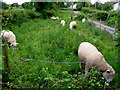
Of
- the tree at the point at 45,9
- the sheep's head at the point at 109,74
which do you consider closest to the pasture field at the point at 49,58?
the sheep's head at the point at 109,74

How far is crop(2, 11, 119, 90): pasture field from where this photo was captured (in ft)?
12.2

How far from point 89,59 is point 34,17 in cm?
426

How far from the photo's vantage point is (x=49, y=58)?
5258 mm

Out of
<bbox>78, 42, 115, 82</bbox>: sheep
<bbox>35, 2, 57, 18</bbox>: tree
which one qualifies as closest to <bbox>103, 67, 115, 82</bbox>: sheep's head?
<bbox>78, 42, 115, 82</bbox>: sheep

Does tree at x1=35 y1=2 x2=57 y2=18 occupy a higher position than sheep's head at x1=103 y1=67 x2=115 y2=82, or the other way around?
tree at x1=35 y1=2 x2=57 y2=18

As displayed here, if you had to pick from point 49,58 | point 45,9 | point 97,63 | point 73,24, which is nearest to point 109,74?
point 97,63

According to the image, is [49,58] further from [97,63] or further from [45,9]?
[45,9]

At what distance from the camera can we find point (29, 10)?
7.82 metres

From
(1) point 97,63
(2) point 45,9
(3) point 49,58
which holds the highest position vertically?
(2) point 45,9

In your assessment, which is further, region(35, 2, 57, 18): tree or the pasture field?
region(35, 2, 57, 18): tree

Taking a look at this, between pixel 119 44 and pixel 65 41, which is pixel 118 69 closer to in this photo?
pixel 119 44

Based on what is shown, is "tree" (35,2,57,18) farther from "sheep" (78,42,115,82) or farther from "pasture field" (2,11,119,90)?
"sheep" (78,42,115,82)

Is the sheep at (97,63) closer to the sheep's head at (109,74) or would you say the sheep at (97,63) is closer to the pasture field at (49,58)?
the sheep's head at (109,74)

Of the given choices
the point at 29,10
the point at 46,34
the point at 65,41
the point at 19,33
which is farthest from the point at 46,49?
the point at 29,10
